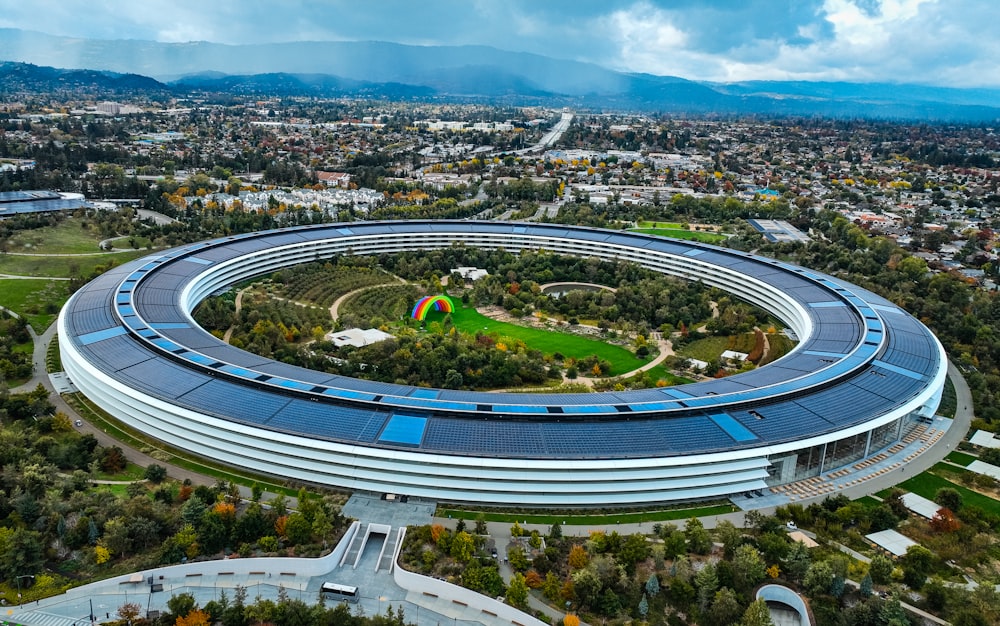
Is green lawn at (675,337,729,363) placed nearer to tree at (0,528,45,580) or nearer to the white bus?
the white bus

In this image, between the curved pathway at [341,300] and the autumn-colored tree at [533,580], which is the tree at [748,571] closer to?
the autumn-colored tree at [533,580]

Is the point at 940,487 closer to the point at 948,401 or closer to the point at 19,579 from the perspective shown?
the point at 948,401

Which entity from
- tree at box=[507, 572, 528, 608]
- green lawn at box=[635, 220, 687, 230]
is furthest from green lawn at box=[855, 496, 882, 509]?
green lawn at box=[635, 220, 687, 230]

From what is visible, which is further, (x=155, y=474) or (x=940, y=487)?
(x=940, y=487)

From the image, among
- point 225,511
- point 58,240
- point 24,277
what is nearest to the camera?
point 225,511

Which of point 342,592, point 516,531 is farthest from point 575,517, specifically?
point 342,592

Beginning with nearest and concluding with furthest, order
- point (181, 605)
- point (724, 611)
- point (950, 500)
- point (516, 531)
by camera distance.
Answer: point (181, 605), point (724, 611), point (516, 531), point (950, 500)

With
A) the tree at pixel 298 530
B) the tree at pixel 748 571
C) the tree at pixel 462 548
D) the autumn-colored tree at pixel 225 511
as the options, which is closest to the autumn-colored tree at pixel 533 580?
the tree at pixel 462 548
